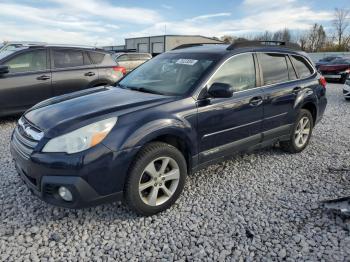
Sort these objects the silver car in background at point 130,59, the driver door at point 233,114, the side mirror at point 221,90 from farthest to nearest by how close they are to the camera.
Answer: the silver car in background at point 130,59 → the driver door at point 233,114 → the side mirror at point 221,90

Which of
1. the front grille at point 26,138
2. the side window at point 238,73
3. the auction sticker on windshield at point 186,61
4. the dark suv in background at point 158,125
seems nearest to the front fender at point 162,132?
the dark suv in background at point 158,125

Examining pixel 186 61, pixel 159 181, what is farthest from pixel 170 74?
pixel 159 181

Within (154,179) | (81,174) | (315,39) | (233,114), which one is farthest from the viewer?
(315,39)

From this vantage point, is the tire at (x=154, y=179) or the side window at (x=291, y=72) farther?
the side window at (x=291, y=72)

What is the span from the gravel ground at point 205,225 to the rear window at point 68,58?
140 inches

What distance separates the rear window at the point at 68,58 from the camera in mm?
7166

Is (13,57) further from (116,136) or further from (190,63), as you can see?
(116,136)

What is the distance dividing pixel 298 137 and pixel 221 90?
92.5 inches

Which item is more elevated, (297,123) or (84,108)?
(84,108)

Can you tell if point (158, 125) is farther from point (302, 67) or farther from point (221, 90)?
point (302, 67)

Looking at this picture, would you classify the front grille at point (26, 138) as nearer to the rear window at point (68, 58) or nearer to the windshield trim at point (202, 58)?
the windshield trim at point (202, 58)

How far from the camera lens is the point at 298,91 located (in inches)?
188

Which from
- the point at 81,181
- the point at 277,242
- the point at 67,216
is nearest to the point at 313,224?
the point at 277,242

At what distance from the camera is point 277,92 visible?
4.37 metres
